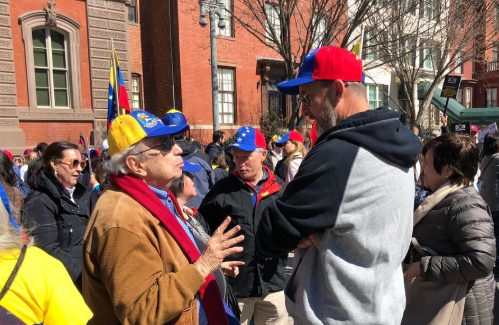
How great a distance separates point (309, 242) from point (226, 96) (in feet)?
56.8

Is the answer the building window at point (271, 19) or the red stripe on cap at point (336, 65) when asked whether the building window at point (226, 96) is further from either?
the red stripe on cap at point (336, 65)

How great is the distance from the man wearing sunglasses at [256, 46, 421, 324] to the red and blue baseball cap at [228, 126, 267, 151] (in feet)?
5.71

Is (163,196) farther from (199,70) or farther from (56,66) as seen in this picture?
(199,70)

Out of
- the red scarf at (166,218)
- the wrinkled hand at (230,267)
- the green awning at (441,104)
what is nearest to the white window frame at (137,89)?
the green awning at (441,104)

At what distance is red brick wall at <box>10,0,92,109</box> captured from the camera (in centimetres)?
1279

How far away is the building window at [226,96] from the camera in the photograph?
60.0 ft

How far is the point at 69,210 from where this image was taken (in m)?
3.28

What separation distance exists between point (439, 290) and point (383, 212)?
1.25m

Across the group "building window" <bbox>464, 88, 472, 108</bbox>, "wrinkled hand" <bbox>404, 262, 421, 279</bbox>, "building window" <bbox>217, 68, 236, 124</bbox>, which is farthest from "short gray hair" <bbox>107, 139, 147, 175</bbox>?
"building window" <bbox>464, 88, 472, 108</bbox>

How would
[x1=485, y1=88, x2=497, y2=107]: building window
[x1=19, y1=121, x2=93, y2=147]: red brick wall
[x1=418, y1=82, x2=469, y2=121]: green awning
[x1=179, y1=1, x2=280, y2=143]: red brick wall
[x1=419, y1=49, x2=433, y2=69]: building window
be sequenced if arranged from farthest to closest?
1. [x1=485, y1=88, x2=497, y2=107]: building window
2. [x1=418, y1=82, x2=469, y2=121]: green awning
3. [x1=179, y1=1, x2=280, y2=143]: red brick wall
4. [x1=419, y1=49, x2=433, y2=69]: building window
5. [x1=19, y1=121, x2=93, y2=147]: red brick wall

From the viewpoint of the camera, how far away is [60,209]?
3.26m

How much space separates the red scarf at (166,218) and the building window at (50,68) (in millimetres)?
13747

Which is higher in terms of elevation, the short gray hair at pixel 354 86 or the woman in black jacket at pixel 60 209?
the short gray hair at pixel 354 86

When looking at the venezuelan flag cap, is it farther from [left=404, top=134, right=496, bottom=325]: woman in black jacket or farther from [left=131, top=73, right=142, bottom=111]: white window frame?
[left=131, top=73, right=142, bottom=111]: white window frame
